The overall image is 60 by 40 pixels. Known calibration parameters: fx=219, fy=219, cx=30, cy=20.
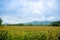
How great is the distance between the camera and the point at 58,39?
1759 cm

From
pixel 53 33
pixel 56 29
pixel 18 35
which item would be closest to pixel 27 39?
pixel 18 35

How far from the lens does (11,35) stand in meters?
15.2

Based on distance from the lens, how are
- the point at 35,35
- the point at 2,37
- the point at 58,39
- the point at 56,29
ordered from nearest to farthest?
the point at 2,37, the point at 35,35, the point at 58,39, the point at 56,29

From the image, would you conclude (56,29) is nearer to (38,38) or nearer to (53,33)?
(53,33)

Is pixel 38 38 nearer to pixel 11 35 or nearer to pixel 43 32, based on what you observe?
pixel 43 32

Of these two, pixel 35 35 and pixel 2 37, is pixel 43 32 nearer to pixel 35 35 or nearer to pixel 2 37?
pixel 35 35

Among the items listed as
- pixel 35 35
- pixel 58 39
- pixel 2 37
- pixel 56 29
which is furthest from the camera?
pixel 56 29

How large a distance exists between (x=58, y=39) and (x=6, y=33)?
4730mm

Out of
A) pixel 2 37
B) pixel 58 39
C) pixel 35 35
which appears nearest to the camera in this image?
pixel 2 37

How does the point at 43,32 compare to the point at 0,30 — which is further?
the point at 43,32

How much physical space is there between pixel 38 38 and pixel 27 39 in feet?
3.03

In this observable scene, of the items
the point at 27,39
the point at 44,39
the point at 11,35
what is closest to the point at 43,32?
the point at 44,39

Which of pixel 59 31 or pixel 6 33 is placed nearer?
pixel 6 33

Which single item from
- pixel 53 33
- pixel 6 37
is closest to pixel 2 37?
pixel 6 37
